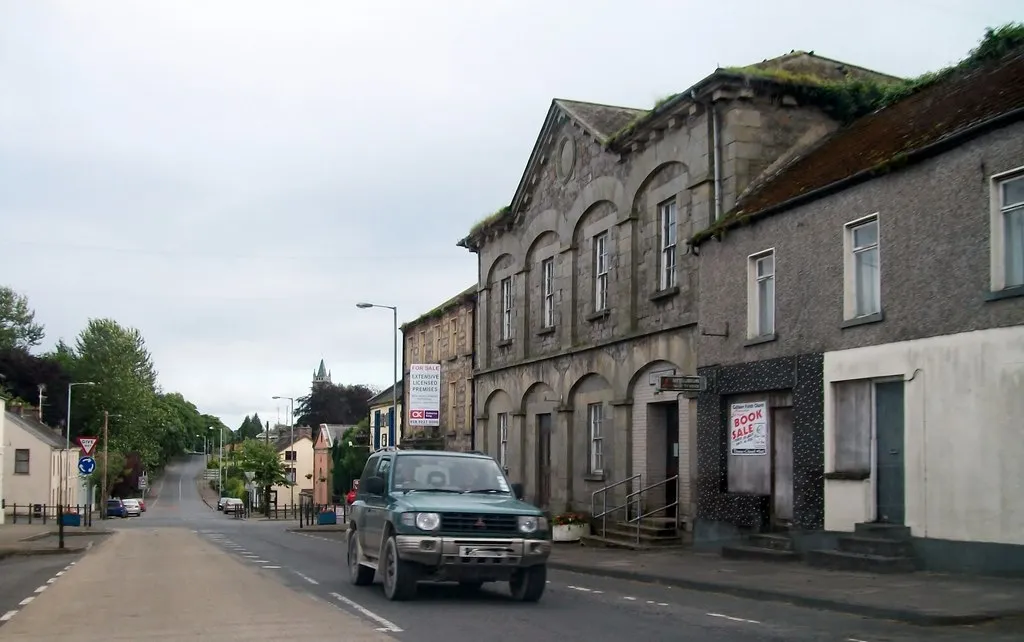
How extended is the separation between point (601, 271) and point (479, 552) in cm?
1619

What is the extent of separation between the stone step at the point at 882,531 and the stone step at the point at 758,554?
5.09 feet

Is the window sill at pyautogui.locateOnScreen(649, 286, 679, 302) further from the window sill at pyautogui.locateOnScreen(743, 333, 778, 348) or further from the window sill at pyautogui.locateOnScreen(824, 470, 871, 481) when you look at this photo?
the window sill at pyautogui.locateOnScreen(824, 470, 871, 481)

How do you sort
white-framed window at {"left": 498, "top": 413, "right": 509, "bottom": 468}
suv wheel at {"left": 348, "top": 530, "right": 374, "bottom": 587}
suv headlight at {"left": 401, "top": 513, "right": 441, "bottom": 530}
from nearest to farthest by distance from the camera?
suv headlight at {"left": 401, "top": 513, "right": 441, "bottom": 530} → suv wheel at {"left": 348, "top": 530, "right": 374, "bottom": 587} → white-framed window at {"left": 498, "top": 413, "right": 509, "bottom": 468}

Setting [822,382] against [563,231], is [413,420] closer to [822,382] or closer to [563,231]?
[563,231]

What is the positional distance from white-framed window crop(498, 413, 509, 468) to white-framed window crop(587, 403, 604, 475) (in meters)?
6.59

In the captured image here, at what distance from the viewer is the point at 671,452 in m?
25.3

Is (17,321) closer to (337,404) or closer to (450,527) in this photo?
(337,404)

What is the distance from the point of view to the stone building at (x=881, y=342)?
49.7 feet

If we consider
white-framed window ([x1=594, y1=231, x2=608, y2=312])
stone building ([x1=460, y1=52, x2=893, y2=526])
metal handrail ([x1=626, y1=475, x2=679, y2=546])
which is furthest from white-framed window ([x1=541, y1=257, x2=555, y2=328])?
metal handrail ([x1=626, y1=475, x2=679, y2=546])

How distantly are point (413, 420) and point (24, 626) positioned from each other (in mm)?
26217

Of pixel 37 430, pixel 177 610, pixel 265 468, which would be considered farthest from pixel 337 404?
pixel 177 610

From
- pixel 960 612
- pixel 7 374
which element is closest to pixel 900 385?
pixel 960 612

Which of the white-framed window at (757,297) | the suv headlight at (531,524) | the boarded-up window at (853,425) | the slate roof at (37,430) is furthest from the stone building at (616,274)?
the slate roof at (37,430)

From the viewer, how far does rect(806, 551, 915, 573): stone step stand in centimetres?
1603
